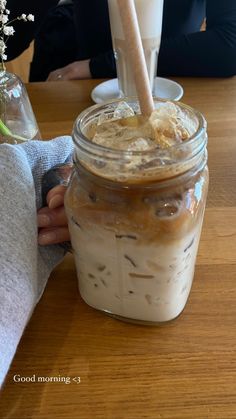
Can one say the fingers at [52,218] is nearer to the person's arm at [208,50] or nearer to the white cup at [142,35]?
the white cup at [142,35]

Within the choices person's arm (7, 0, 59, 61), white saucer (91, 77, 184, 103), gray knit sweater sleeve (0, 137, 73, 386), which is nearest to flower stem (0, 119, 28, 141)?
gray knit sweater sleeve (0, 137, 73, 386)

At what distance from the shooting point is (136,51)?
0.33 meters

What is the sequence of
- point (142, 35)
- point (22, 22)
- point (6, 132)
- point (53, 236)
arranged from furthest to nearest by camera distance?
point (22, 22)
point (142, 35)
point (6, 132)
point (53, 236)

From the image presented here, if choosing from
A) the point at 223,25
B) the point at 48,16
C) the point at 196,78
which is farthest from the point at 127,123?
the point at 48,16

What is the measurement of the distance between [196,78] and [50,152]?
0.53 metres

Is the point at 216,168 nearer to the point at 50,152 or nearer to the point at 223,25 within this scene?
the point at 50,152

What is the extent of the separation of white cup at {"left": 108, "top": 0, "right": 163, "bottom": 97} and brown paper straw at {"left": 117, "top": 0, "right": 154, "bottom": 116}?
357mm

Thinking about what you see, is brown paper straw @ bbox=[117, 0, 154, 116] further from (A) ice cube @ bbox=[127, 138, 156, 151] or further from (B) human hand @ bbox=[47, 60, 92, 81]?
(B) human hand @ bbox=[47, 60, 92, 81]

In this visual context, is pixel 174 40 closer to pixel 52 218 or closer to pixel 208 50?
pixel 208 50

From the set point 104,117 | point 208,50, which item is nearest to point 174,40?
point 208,50

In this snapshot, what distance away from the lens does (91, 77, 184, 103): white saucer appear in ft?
2.66

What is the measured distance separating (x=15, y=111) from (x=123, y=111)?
270 mm

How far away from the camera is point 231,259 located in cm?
47

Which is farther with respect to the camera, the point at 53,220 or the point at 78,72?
the point at 78,72
